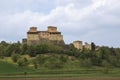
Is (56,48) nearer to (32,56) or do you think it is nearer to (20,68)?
(32,56)

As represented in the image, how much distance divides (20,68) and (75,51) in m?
53.4

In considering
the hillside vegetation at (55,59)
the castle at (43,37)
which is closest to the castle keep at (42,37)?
the castle at (43,37)

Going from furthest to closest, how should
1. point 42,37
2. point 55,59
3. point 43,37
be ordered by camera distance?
point 43,37
point 42,37
point 55,59

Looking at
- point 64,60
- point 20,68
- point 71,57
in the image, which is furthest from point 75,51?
point 20,68

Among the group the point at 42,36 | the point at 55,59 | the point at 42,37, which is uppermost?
the point at 42,36

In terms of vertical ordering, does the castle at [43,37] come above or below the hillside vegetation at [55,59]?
above

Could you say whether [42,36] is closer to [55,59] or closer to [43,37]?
[43,37]

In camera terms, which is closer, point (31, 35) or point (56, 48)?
point (56, 48)

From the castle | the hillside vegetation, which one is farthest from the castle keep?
the hillside vegetation

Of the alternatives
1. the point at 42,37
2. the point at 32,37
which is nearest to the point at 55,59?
the point at 32,37

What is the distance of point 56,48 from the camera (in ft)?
548

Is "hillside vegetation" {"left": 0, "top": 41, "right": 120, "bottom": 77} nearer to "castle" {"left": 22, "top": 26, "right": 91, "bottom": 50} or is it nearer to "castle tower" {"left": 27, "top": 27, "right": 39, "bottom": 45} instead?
"castle" {"left": 22, "top": 26, "right": 91, "bottom": 50}

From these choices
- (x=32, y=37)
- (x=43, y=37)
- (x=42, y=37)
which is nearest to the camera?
(x=32, y=37)

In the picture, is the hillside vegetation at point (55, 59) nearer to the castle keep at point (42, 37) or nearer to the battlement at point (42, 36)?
the castle keep at point (42, 37)
